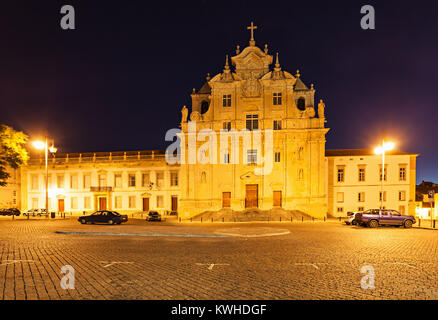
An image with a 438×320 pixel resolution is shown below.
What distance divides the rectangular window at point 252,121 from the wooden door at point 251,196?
7875 mm

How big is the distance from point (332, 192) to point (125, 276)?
34280 mm

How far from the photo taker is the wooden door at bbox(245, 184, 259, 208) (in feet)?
116

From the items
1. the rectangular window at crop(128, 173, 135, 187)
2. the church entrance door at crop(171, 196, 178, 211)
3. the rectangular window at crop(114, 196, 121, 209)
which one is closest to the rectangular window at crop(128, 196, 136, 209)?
the rectangular window at crop(114, 196, 121, 209)

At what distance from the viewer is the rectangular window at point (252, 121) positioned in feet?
118

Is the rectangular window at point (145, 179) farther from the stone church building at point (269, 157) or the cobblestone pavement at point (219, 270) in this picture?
the cobblestone pavement at point (219, 270)

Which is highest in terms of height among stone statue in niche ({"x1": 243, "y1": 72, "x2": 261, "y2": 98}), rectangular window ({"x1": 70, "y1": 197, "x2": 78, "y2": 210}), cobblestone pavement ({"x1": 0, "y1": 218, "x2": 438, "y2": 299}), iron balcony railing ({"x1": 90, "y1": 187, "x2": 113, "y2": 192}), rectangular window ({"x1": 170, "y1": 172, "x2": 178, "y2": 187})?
stone statue in niche ({"x1": 243, "y1": 72, "x2": 261, "y2": 98})

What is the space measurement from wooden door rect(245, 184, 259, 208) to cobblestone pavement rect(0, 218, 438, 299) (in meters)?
21.0

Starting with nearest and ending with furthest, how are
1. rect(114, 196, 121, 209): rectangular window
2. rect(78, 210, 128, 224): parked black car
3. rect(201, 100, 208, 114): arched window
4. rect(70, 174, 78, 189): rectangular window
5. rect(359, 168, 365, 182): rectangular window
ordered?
rect(78, 210, 128, 224): parked black car, rect(359, 168, 365, 182): rectangular window, rect(201, 100, 208, 114): arched window, rect(114, 196, 121, 209): rectangular window, rect(70, 174, 78, 189): rectangular window

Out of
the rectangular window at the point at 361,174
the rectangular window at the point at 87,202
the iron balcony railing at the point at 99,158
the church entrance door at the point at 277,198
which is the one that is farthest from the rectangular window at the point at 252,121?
the rectangular window at the point at 87,202

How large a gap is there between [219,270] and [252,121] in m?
28.8

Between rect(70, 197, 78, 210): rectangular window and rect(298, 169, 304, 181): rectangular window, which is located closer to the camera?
rect(298, 169, 304, 181): rectangular window

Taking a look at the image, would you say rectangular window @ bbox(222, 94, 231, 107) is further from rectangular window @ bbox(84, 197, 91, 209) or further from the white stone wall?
rectangular window @ bbox(84, 197, 91, 209)
